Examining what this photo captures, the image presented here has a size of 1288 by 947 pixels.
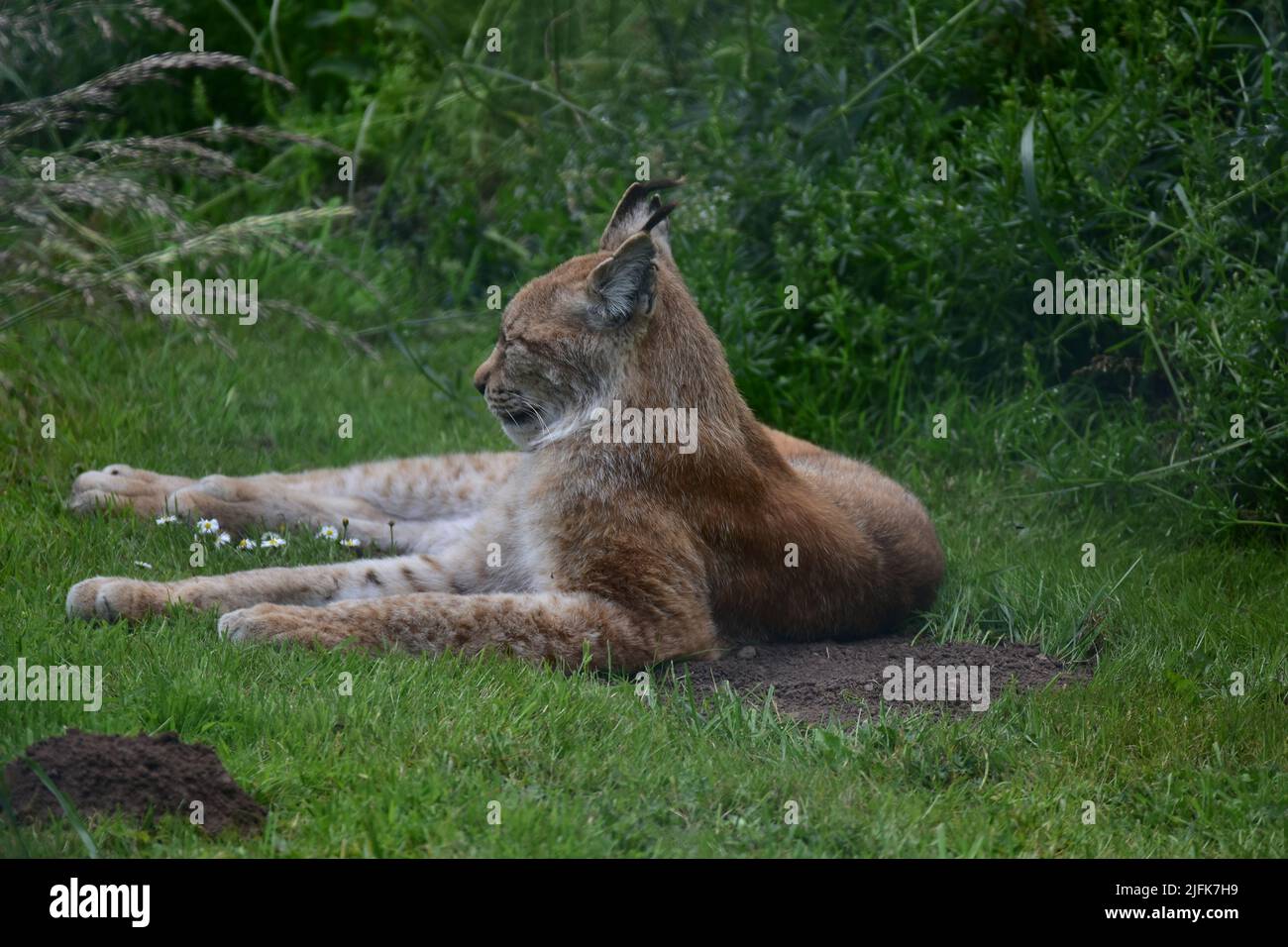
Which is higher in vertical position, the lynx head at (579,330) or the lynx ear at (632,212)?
the lynx ear at (632,212)

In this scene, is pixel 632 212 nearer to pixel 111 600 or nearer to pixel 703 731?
pixel 703 731

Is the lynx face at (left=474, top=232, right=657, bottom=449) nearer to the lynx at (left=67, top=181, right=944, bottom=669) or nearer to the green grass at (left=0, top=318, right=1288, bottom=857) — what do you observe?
the lynx at (left=67, top=181, right=944, bottom=669)

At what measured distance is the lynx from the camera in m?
4.88

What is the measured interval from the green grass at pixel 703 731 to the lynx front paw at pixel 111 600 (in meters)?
0.08

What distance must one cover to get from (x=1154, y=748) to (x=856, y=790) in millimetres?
1025

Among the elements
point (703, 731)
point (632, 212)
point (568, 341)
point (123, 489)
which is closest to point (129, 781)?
point (703, 731)

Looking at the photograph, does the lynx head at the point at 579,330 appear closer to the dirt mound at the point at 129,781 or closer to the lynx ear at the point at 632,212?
the lynx ear at the point at 632,212

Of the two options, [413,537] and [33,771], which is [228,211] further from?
[33,771]

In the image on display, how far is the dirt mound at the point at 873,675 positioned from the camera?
4789mm

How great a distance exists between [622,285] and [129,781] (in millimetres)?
2537

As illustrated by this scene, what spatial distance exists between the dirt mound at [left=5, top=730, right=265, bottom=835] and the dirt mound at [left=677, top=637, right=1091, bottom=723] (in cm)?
175

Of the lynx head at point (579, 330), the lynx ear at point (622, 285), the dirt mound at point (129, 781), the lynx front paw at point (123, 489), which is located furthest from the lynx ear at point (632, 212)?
the dirt mound at point (129, 781)

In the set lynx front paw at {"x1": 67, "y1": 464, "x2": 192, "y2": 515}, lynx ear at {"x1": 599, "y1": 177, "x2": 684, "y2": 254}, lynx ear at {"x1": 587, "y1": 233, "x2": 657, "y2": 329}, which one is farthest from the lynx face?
lynx front paw at {"x1": 67, "y1": 464, "x2": 192, "y2": 515}

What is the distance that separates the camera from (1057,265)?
6.88 metres
